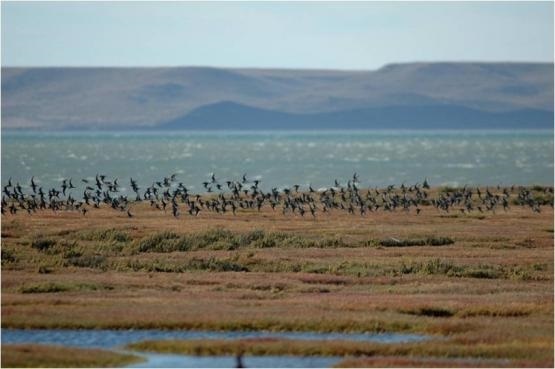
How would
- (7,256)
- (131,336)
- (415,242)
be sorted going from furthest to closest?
(415,242) → (7,256) → (131,336)

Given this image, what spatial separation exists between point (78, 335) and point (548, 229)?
3677cm

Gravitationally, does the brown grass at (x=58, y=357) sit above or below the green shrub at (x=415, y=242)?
below

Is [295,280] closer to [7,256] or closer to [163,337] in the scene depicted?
[163,337]

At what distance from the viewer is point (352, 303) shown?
136 ft

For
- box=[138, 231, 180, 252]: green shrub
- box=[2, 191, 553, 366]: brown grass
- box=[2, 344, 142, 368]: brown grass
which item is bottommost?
box=[2, 344, 142, 368]: brown grass

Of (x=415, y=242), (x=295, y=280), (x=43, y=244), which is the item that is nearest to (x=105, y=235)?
(x=43, y=244)

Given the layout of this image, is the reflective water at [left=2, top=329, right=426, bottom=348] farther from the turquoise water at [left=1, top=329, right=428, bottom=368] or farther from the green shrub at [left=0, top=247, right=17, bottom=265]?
the green shrub at [left=0, top=247, right=17, bottom=265]

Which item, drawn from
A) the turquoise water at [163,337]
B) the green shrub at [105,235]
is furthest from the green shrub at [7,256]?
the turquoise water at [163,337]

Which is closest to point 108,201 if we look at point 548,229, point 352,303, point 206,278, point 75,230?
point 75,230

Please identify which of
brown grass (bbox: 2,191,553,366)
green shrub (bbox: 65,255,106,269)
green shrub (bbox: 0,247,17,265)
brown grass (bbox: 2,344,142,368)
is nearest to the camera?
brown grass (bbox: 2,344,142,368)

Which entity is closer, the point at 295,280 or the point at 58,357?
the point at 58,357

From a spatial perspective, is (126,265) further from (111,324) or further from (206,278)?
(111,324)

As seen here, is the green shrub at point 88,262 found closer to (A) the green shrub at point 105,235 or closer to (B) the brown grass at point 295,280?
(B) the brown grass at point 295,280

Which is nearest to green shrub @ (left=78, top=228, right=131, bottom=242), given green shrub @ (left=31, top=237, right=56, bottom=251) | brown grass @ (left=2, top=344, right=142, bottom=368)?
green shrub @ (left=31, top=237, right=56, bottom=251)
